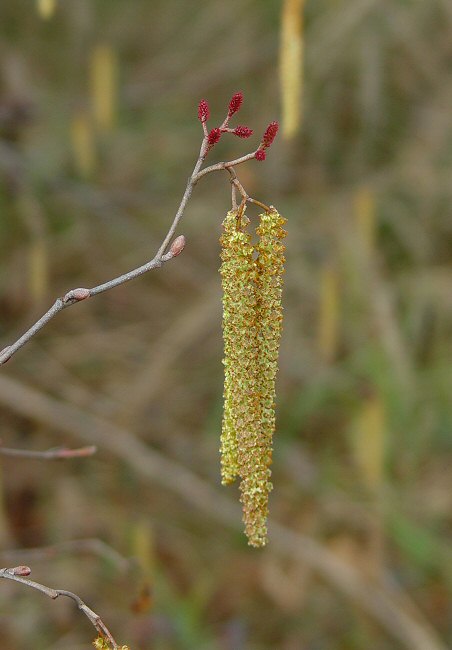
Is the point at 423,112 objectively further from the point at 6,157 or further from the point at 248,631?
the point at 248,631

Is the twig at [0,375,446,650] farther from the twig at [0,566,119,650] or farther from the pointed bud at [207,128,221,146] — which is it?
the pointed bud at [207,128,221,146]

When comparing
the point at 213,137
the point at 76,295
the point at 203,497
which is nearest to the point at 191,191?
the point at 213,137

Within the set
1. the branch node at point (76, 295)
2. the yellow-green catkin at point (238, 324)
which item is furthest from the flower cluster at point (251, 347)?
the branch node at point (76, 295)

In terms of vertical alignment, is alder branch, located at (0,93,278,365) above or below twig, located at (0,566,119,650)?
above

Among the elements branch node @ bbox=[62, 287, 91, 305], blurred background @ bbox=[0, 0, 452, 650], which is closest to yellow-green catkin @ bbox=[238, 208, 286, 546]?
branch node @ bbox=[62, 287, 91, 305]

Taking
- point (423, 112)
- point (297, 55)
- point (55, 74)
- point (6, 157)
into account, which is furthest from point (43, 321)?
point (55, 74)

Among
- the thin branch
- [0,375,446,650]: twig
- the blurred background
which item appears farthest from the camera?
the blurred background

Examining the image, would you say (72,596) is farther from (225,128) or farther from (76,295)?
(225,128)
